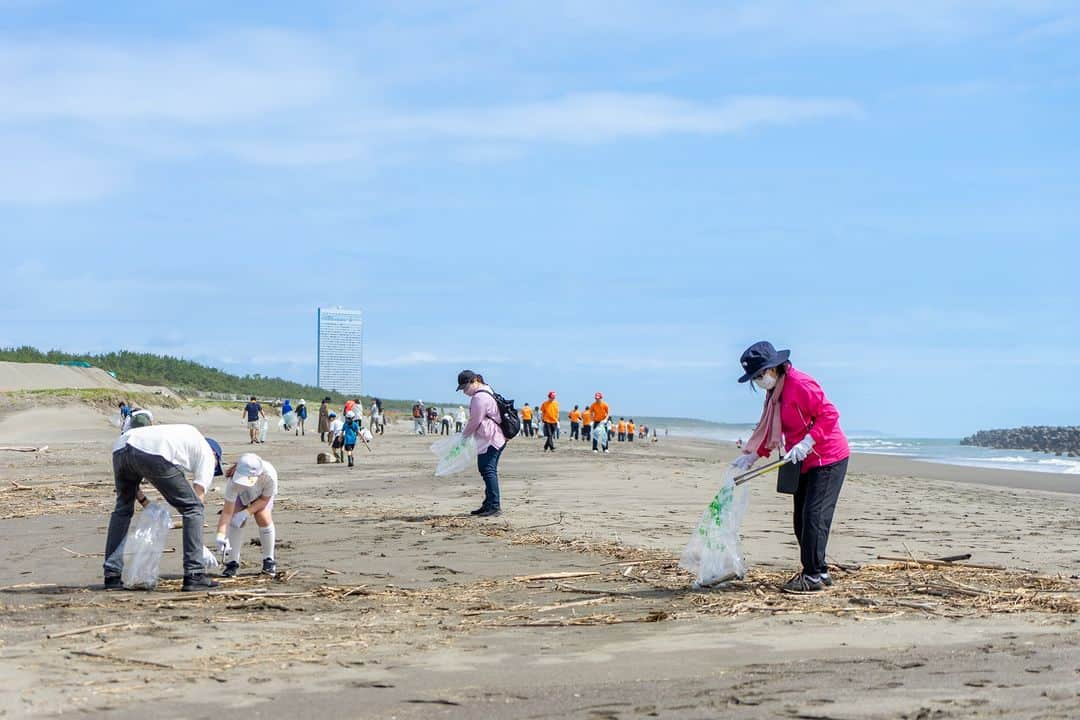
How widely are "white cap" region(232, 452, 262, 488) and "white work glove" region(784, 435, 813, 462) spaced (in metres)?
4.11

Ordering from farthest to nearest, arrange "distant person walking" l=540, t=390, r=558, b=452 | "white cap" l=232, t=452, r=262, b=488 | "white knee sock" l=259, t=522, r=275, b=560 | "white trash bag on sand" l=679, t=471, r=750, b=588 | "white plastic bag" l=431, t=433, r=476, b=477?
"distant person walking" l=540, t=390, r=558, b=452 → "white plastic bag" l=431, t=433, r=476, b=477 → "white knee sock" l=259, t=522, r=275, b=560 → "white cap" l=232, t=452, r=262, b=488 → "white trash bag on sand" l=679, t=471, r=750, b=588

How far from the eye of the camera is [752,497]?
55.2 ft

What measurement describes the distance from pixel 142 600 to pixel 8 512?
24.9ft

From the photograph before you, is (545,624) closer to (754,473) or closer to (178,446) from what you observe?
(754,473)

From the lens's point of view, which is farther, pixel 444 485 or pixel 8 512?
pixel 444 485

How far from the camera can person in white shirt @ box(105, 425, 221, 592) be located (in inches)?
343

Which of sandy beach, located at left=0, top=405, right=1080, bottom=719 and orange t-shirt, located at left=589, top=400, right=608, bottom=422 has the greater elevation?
orange t-shirt, located at left=589, top=400, right=608, bottom=422

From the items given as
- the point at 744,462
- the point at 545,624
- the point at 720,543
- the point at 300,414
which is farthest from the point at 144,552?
the point at 300,414

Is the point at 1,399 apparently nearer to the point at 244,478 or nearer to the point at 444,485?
the point at 444,485

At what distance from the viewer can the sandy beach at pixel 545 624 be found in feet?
17.8

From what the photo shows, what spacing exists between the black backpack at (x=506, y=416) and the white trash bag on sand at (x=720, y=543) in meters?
5.54

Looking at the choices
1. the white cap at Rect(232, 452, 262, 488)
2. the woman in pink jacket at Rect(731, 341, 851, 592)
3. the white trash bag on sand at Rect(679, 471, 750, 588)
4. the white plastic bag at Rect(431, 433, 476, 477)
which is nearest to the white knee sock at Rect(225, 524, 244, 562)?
the white cap at Rect(232, 452, 262, 488)

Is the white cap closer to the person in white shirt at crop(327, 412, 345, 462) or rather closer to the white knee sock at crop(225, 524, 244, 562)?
the white knee sock at crop(225, 524, 244, 562)

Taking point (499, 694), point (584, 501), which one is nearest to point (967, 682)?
point (499, 694)
